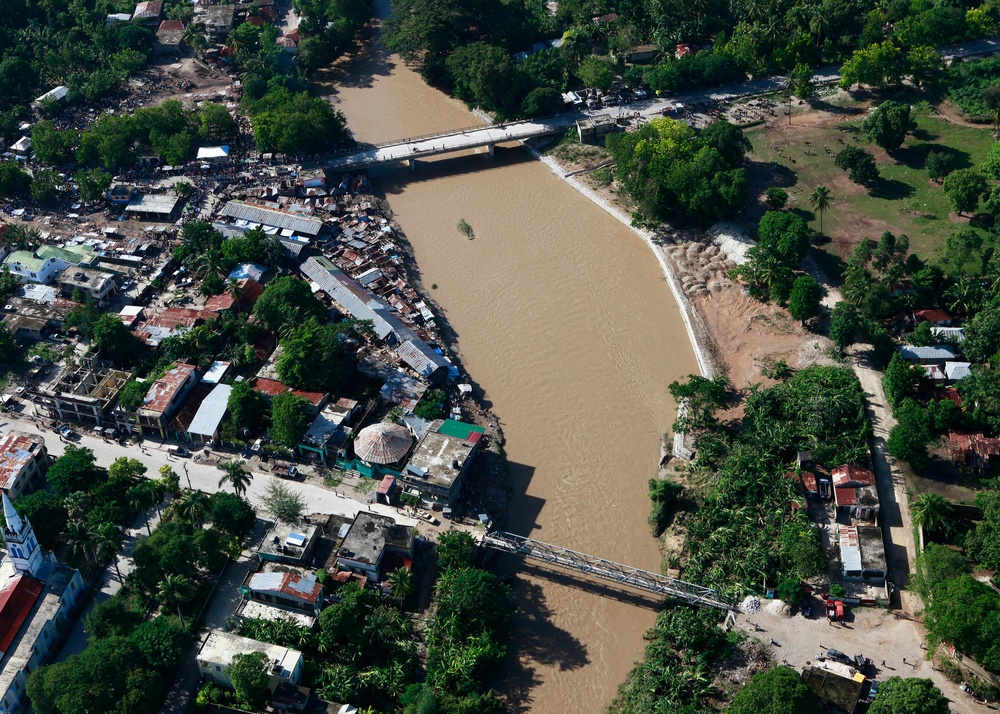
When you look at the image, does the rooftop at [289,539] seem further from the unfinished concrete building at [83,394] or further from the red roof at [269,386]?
the unfinished concrete building at [83,394]

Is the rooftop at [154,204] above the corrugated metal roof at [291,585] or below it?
above

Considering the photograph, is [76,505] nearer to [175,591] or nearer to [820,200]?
[175,591]

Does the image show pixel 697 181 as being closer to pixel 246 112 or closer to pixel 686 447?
pixel 686 447

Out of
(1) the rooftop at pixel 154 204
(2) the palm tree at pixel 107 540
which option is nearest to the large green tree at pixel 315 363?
(2) the palm tree at pixel 107 540

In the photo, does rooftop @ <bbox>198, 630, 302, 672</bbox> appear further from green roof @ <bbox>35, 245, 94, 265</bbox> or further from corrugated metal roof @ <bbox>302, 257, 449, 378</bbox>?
green roof @ <bbox>35, 245, 94, 265</bbox>

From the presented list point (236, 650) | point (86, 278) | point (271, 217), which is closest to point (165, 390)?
point (86, 278)

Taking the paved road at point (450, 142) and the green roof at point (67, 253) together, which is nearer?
the green roof at point (67, 253)
